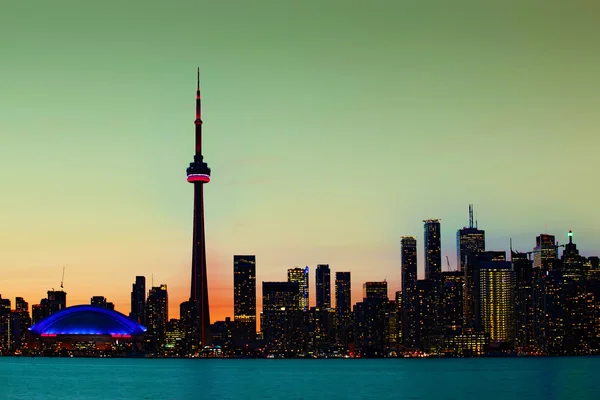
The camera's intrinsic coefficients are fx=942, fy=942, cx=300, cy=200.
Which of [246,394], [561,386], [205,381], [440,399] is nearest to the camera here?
[440,399]

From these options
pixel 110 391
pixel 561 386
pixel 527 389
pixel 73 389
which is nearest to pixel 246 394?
pixel 110 391

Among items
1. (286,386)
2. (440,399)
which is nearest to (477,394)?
(440,399)

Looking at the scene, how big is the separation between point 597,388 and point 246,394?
202ft

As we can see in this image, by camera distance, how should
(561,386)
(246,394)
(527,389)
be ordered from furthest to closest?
(561,386), (527,389), (246,394)

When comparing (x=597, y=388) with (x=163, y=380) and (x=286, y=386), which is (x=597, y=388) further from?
(x=163, y=380)

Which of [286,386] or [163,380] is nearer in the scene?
[286,386]

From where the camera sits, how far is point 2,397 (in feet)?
462

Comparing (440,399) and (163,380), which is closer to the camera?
(440,399)

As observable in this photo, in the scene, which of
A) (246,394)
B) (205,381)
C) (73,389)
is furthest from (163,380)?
(246,394)

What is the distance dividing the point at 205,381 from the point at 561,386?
2641 inches

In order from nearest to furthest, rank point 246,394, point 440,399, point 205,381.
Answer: point 440,399 → point 246,394 → point 205,381

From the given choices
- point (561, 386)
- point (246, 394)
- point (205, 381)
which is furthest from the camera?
point (205, 381)

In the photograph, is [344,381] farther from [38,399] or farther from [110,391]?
[38,399]

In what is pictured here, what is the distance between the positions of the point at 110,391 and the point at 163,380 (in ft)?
124
